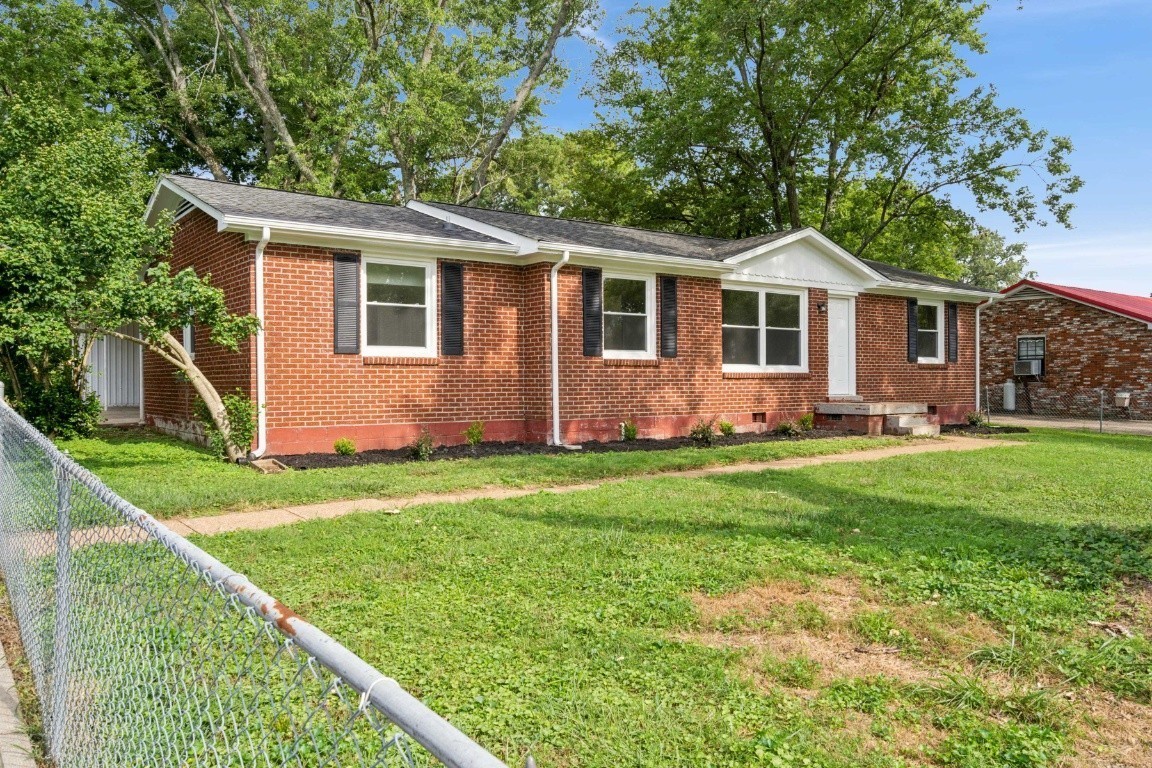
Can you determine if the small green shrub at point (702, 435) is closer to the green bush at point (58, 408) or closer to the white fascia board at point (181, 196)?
the white fascia board at point (181, 196)

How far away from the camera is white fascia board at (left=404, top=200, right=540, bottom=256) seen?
468 inches

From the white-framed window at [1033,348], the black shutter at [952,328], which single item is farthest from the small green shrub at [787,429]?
the white-framed window at [1033,348]

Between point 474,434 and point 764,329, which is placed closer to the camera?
point 474,434

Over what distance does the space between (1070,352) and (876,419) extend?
40.9ft

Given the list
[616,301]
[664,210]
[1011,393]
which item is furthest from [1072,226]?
[616,301]

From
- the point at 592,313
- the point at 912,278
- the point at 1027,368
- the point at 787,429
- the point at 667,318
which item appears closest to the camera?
the point at 592,313

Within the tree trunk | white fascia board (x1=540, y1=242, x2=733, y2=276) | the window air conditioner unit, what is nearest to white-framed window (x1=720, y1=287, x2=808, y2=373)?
white fascia board (x1=540, y1=242, x2=733, y2=276)

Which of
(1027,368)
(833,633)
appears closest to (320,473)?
(833,633)

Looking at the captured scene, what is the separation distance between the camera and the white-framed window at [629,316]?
514 inches

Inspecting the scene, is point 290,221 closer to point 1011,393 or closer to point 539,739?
point 539,739

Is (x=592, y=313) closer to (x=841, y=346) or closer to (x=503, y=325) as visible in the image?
(x=503, y=325)

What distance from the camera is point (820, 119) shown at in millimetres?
23500

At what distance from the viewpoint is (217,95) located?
26.5m

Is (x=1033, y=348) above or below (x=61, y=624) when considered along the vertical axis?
above
